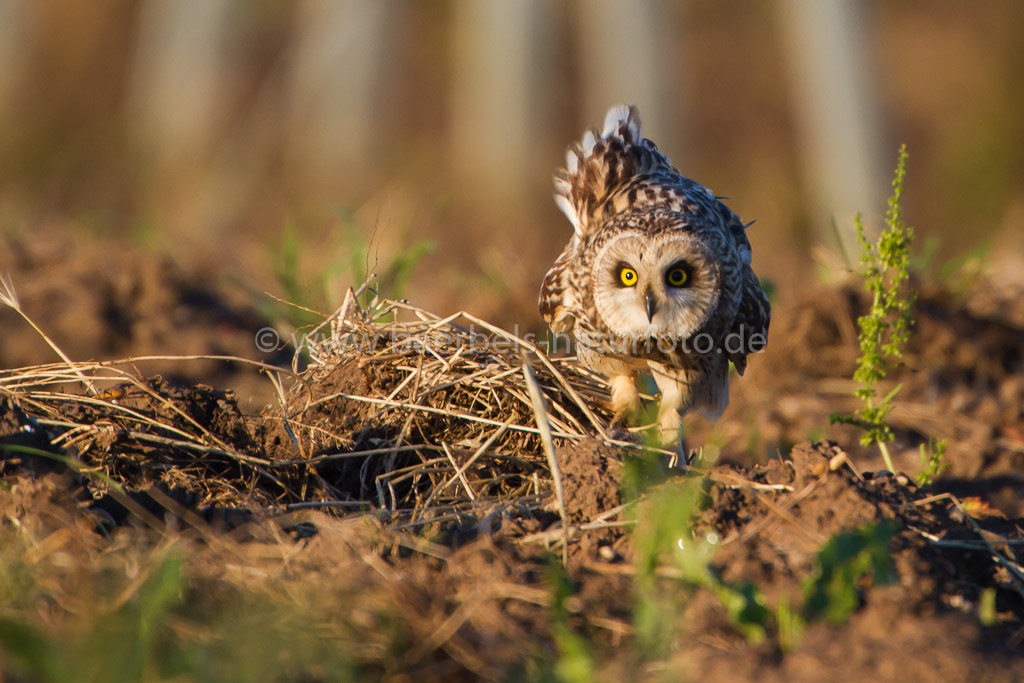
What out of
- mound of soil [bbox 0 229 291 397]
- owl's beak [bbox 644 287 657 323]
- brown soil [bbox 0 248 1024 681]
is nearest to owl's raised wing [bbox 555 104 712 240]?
owl's beak [bbox 644 287 657 323]

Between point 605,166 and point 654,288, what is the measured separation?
3.35 ft

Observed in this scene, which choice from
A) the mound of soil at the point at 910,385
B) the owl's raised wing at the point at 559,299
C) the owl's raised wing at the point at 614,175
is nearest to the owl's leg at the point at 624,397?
the owl's raised wing at the point at 559,299

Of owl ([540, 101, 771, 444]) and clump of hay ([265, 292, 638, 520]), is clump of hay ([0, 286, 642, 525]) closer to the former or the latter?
clump of hay ([265, 292, 638, 520])

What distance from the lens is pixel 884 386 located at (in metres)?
4.73

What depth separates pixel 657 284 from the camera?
3457mm

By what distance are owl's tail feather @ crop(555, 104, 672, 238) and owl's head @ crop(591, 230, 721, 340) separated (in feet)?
1.96

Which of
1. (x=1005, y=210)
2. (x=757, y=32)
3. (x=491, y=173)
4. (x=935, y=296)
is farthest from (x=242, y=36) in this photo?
(x=935, y=296)

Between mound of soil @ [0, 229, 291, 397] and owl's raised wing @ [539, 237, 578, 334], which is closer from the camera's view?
owl's raised wing @ [539, 237, 578, 334]

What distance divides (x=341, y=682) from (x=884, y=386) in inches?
150

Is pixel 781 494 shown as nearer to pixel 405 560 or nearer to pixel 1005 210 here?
pixel 405 560

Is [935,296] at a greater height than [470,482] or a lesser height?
greater

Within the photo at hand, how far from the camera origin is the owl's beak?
341 cm

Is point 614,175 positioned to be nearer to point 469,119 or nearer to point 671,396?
point 671,396

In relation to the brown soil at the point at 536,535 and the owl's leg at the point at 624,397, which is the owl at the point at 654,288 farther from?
the brown soil at the point at 536,535
